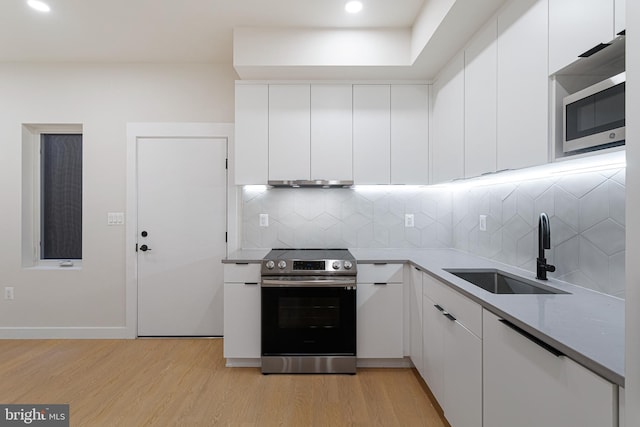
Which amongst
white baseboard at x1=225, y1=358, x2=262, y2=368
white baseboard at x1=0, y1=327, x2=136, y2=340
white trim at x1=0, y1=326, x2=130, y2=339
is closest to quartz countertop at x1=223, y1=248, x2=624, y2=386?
white baseboard at x1=225, y1=358, x2=262, y2=368

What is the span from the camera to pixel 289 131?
303 cm

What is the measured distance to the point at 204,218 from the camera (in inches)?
135

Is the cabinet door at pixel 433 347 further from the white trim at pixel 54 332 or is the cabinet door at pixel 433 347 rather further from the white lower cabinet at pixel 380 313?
the white trim at pixel 54 332

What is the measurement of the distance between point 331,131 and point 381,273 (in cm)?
130

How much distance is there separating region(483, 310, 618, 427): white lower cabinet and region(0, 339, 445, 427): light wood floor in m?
0.89

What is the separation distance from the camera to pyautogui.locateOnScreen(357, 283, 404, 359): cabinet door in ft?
8.91

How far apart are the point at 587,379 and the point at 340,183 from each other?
7.42 feet

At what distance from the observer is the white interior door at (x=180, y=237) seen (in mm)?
3422

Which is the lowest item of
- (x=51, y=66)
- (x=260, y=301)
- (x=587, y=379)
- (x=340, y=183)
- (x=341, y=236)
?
(x=260, y=301)

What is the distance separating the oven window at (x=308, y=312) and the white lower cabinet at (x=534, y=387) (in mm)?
1326

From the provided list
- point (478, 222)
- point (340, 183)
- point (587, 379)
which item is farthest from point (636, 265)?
point (340, 183)

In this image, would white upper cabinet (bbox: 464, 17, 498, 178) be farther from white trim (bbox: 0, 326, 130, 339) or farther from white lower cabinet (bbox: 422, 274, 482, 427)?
white trim (bbox: 0, 326, 130, 339)

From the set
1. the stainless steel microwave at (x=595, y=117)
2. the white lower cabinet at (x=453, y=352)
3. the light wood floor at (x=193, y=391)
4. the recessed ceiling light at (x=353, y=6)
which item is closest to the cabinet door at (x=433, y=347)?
the white lower cabinet at (x=453, y=352)

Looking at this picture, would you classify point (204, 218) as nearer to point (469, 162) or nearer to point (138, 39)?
point (138, 39)
